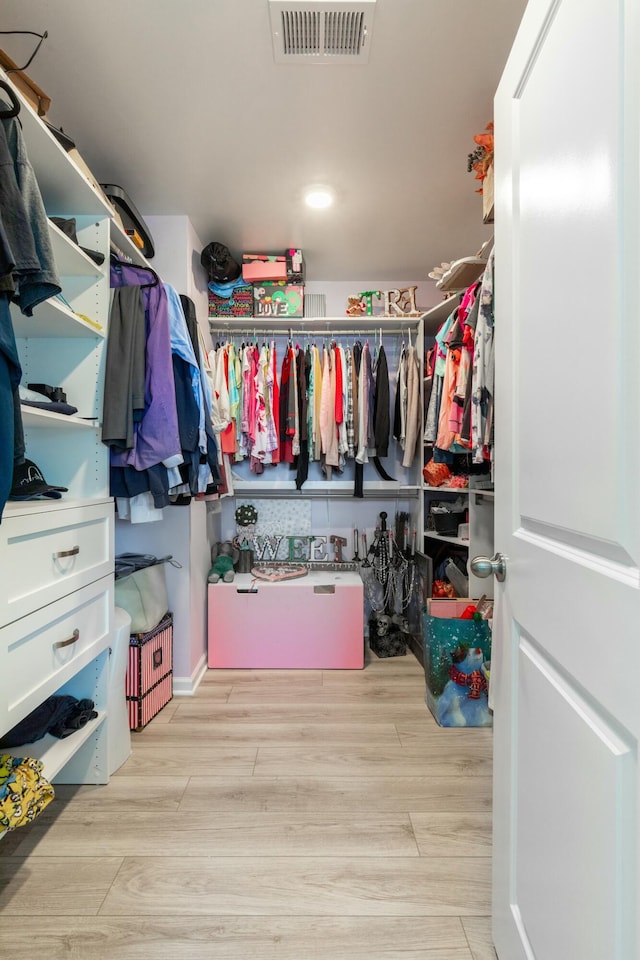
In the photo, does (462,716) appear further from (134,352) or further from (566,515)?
(134,352)

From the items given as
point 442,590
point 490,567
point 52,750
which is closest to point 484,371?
point 490,567

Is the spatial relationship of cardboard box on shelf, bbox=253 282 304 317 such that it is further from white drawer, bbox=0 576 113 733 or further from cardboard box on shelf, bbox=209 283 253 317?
white drawer, bbox=0 576 113 733

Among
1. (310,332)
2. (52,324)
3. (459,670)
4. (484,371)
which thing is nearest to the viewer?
(52,324)

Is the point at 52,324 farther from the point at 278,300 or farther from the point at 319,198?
the point at 278,300

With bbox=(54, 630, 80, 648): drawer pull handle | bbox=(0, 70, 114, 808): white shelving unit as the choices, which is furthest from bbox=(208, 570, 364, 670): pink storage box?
bbox=(54, 630, 80, 648): drawer pull handle

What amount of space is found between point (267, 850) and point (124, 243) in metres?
2.20

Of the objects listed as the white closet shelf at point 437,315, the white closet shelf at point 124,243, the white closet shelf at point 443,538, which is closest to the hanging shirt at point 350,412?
the white closet shelf at point 437,315

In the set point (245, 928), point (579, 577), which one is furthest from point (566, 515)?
point (245, 928)

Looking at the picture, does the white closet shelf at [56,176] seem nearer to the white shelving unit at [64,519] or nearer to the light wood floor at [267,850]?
the white shelving unit at [64,519]

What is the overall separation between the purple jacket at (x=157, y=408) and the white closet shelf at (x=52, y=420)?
0.50 ft

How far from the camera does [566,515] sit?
70cm

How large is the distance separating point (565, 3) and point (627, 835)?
1146mm

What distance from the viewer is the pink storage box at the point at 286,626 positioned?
2641mm

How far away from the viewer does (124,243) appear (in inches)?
73.6
